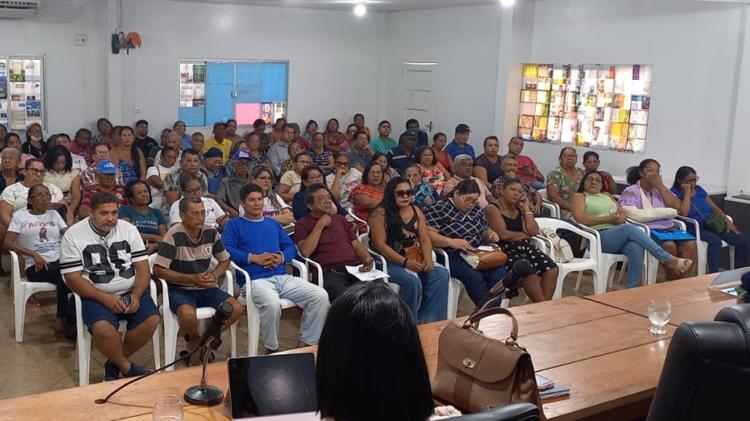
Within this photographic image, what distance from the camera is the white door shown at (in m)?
11.9

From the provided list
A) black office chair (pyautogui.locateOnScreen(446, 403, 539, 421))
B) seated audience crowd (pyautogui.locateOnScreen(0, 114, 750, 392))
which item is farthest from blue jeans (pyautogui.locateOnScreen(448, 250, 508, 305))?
black office chair (pyautogui.locateOnScreen(446, 403, 539, 421))

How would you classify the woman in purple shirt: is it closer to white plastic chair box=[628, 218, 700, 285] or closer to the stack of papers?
white plastic chair box=[628, 218, 700, 285]

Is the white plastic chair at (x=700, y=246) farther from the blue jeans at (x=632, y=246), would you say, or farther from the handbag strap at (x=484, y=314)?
the handbag strap at (x=484, y=314)

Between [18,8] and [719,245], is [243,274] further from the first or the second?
[18,8]

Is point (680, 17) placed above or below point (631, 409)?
above

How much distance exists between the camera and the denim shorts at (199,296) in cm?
456

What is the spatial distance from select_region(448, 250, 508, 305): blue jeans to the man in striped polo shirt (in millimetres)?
1621

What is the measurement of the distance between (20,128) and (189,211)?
6333 mm

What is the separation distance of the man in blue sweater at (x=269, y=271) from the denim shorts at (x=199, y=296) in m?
0.23

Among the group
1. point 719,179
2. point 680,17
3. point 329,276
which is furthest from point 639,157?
point 329,276

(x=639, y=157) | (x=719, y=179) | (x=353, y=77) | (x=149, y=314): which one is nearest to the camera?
(x=149, y=314)

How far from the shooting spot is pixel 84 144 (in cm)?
949

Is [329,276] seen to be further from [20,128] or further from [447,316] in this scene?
[20,128]

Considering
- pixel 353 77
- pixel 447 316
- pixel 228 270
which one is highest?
pixel 353 77
